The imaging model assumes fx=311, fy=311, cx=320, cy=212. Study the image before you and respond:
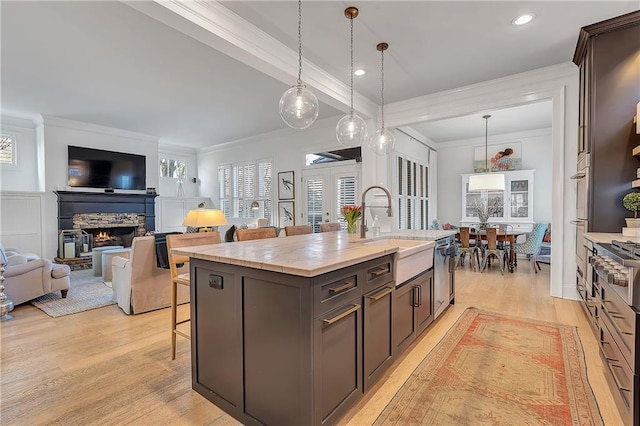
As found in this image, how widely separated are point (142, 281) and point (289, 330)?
2821 mm

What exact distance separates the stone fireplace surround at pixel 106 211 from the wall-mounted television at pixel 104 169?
27 cm

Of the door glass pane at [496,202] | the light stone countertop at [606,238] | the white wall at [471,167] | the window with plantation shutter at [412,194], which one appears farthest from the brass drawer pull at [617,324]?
the door glass pane at [496,202]

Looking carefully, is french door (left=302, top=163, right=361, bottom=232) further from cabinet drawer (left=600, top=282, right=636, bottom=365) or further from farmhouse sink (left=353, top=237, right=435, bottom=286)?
cabinet drawer (left=600, top=282, right=636, bottom=365)

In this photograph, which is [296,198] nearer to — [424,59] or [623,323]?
[424,59]

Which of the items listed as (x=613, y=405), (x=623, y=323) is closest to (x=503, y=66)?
(x=623, y=323)

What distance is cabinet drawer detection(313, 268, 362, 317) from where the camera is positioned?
58.7 inches

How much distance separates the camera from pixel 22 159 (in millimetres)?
6527

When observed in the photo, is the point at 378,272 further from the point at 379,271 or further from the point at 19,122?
the point at 19,122

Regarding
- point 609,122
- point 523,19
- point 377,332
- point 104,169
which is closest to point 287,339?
point 377,332

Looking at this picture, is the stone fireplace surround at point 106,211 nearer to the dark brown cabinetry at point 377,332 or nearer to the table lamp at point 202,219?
the table lamp at point 202,219

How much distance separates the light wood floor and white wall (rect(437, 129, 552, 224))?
415 cm

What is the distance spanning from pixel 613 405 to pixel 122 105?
733 centimetres

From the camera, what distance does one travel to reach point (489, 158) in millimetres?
7852

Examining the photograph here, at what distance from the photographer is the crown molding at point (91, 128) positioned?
641 cm
